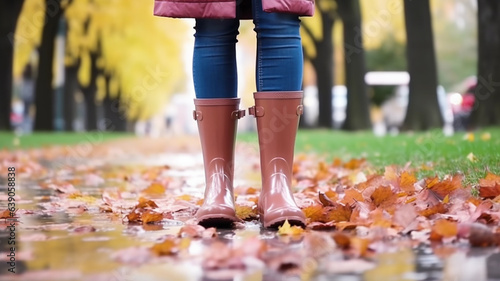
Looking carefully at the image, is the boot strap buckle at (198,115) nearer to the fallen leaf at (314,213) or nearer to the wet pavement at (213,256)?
the wet pavement at (213,256)

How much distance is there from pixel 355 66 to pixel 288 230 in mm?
17925

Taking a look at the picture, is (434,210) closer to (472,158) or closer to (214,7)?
(214,7)

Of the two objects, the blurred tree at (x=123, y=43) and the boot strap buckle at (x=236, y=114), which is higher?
the blurred tree at (x=123, y=43)

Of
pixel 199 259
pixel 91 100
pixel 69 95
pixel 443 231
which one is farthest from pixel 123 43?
pixel 199 259

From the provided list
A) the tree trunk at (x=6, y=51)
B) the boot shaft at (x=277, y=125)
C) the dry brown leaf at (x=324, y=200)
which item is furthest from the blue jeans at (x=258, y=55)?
the tree trunk at (x=6, y=51)

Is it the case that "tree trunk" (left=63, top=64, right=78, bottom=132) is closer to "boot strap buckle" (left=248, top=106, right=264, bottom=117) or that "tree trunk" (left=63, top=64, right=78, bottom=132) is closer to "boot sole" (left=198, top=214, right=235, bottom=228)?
"boot strap buckle" (left=248, top=106, right=264, bottom=117)

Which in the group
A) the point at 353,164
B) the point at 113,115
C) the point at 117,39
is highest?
the point at 117,39

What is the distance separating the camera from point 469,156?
582cm

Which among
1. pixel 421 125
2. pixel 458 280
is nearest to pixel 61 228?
pixel 458 280

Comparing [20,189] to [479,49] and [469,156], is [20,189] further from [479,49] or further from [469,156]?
[479,49]

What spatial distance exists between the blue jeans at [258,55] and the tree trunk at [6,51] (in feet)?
52.7

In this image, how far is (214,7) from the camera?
A: 132 inches

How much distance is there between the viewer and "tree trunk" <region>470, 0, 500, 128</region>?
13258 mm

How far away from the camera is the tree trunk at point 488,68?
43.5ft
